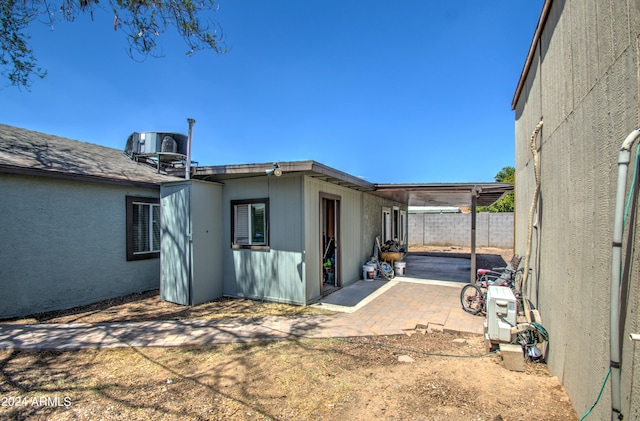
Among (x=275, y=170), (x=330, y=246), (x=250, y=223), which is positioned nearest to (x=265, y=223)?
(x=250, y=223)

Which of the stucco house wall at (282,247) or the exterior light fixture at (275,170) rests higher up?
the exterior light fixture at (275,170)

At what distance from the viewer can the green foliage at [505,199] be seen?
2359cm

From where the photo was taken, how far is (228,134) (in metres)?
15.1

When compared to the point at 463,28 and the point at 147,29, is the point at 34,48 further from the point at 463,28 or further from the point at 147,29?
the point at 463,28

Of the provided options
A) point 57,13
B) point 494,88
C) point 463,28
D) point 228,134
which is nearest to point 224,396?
point 57,13

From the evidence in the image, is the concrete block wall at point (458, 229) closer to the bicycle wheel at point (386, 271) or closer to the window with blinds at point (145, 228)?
the bicycle wheel at point (386, 271)

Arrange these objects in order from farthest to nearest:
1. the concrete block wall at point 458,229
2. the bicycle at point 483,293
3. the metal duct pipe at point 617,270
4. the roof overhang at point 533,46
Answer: the concrete block wall at point 458,229 → the bicycle at point 483,293 → the roof overhang at point 533,46 → the metal duct pipe at point 617,270

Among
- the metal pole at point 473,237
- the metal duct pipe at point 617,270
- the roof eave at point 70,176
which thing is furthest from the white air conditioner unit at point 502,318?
the roof eave at point 70,176

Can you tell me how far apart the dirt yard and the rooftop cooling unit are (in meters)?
6.56

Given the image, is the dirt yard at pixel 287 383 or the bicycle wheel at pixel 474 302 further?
the bicycle wheel at pixel 474 302

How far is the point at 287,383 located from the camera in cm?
325

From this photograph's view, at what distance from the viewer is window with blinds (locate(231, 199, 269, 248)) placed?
261 inches

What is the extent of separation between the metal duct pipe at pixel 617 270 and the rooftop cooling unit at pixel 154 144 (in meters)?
9.97

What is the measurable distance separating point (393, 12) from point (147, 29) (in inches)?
251
